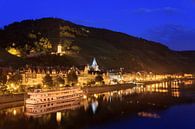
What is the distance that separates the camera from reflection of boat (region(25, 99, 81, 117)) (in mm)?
47162

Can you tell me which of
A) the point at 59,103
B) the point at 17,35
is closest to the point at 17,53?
the point at 17,35

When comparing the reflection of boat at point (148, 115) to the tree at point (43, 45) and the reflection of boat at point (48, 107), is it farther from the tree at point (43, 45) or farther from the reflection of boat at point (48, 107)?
the tree at point (43, 45)

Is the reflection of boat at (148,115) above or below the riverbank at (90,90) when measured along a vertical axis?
below

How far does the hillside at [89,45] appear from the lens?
429 feet

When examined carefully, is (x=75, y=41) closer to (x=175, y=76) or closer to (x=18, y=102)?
(x=175, y=76)

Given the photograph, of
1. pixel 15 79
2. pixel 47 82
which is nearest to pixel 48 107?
pixel 15 79

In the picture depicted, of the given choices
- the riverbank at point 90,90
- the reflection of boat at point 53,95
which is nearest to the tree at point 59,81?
the riverbank at point 90,90

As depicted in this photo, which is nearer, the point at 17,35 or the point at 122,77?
the point at 122,77

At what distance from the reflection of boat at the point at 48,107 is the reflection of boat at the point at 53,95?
72 cm

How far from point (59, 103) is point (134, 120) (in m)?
14.8

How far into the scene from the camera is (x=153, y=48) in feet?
655

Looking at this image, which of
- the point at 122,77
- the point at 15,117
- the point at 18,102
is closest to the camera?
the point at 15,117

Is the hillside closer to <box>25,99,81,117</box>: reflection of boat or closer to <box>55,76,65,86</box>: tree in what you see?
<box>55,76,65,86</box>: tree

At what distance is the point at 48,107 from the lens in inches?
2031
